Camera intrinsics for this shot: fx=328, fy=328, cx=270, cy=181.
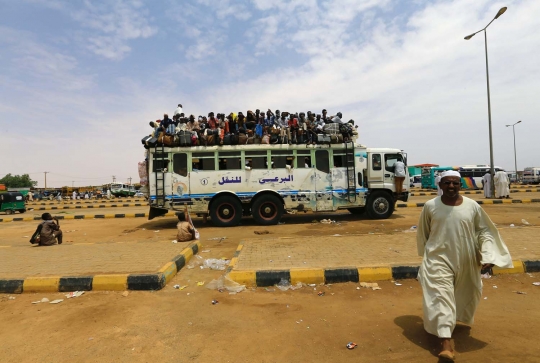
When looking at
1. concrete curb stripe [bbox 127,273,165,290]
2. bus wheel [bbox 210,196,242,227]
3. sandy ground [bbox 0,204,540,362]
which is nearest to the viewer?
sandy ground [bbox 0,204,540,362]

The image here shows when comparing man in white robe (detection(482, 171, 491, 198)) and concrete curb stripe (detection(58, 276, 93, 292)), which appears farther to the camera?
man in white robe (detection(482, 171, 491, 198))

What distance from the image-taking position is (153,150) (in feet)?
32.1

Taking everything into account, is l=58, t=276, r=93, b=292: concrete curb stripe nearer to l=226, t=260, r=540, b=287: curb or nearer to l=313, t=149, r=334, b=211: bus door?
l=226, t=260, r=540, b=287: curb

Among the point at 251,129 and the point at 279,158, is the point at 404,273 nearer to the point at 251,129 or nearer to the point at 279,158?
the point at 279,158

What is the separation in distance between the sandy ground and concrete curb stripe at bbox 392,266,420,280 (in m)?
0.10

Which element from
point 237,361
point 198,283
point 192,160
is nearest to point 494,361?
point 237,361

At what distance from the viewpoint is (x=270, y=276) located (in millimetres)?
4344

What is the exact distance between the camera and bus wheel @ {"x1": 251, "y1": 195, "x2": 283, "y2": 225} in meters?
10.0

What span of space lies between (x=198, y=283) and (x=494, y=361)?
133 inches

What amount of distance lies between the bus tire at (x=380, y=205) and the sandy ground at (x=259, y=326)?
615 centimetres

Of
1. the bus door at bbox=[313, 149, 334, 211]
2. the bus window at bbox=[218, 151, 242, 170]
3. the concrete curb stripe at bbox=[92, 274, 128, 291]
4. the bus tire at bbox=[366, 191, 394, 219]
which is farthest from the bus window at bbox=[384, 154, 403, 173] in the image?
the concrete curb stripe at bbox=[92, 274, 128, 291]

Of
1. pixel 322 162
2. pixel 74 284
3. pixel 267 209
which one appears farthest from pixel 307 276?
pixel 322 162

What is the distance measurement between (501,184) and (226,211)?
53.0 ft

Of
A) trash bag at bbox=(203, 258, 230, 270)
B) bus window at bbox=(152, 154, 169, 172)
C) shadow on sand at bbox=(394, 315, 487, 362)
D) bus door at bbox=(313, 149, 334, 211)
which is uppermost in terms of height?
bus window at bbox=(152, 154, 169, 172)
